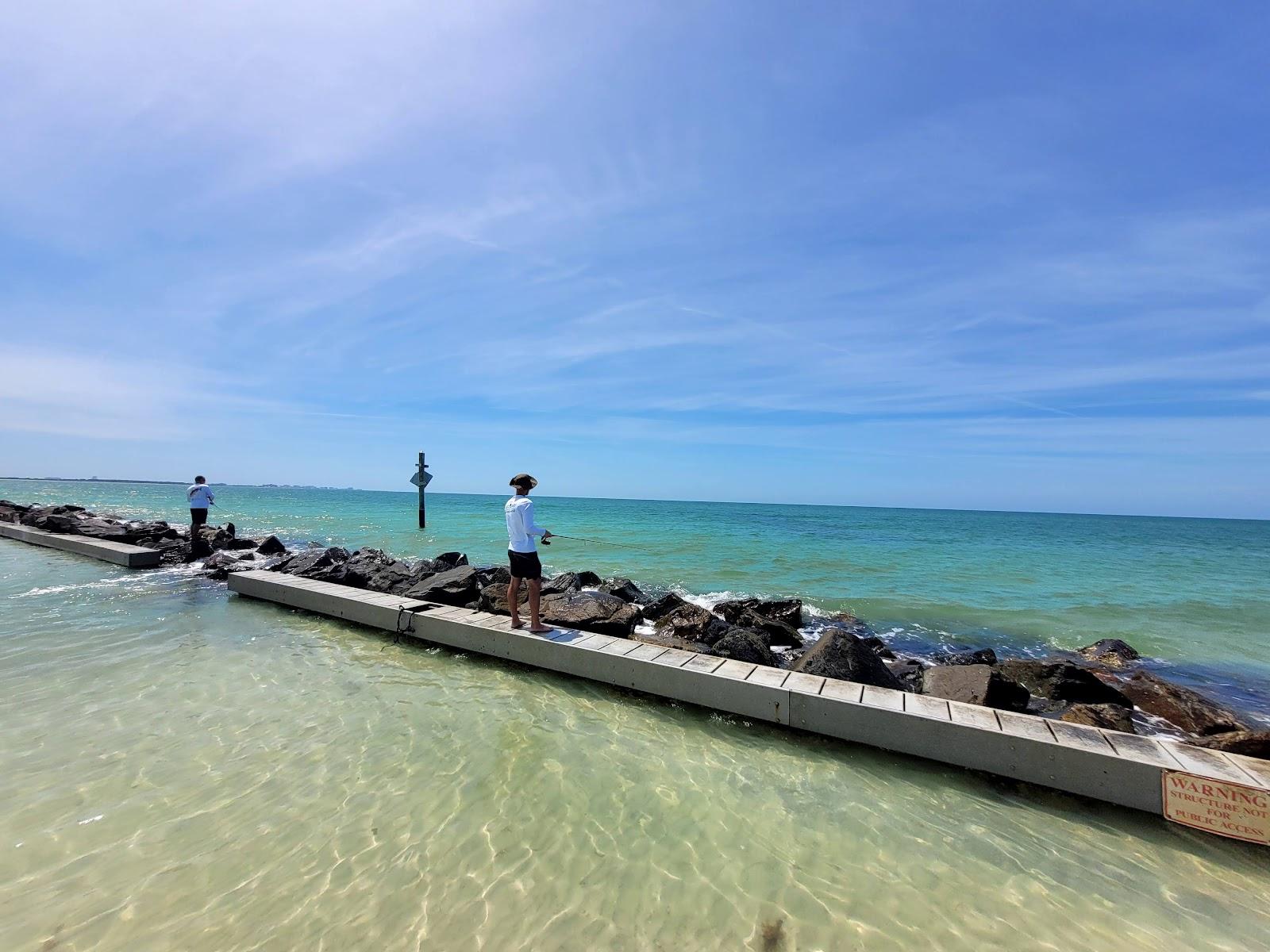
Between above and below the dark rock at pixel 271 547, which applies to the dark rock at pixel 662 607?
below

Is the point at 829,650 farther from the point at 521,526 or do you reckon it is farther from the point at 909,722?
the point at 521,526

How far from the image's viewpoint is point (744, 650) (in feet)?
26.7

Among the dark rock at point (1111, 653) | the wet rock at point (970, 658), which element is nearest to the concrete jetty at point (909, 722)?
the wet rock at point (970, 658)

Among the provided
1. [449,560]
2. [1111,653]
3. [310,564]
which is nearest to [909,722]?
[1111,653]

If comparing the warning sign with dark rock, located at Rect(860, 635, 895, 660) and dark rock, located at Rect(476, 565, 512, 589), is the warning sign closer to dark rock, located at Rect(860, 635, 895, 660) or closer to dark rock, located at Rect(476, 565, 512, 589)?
dark rock, located at Rect(860, 635, 895, 660)

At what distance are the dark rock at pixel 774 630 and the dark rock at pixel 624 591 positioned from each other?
2980 mm

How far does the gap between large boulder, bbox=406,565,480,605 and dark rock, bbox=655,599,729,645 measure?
11.7ft

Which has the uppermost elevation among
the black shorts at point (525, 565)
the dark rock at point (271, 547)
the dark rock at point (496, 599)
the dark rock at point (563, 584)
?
the black shorts at point (525, 565)

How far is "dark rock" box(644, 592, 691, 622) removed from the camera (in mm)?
11852

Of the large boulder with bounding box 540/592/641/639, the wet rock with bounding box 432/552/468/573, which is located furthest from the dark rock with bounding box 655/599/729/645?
the wet rock with bounding box 432/552/468/573

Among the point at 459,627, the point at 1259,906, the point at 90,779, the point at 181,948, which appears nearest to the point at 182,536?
the point at 459,627

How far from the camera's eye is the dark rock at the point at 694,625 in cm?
974

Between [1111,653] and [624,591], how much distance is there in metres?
9.84

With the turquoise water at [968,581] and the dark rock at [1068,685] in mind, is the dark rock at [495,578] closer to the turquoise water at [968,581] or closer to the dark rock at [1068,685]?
the turquoise water at [968,581]
